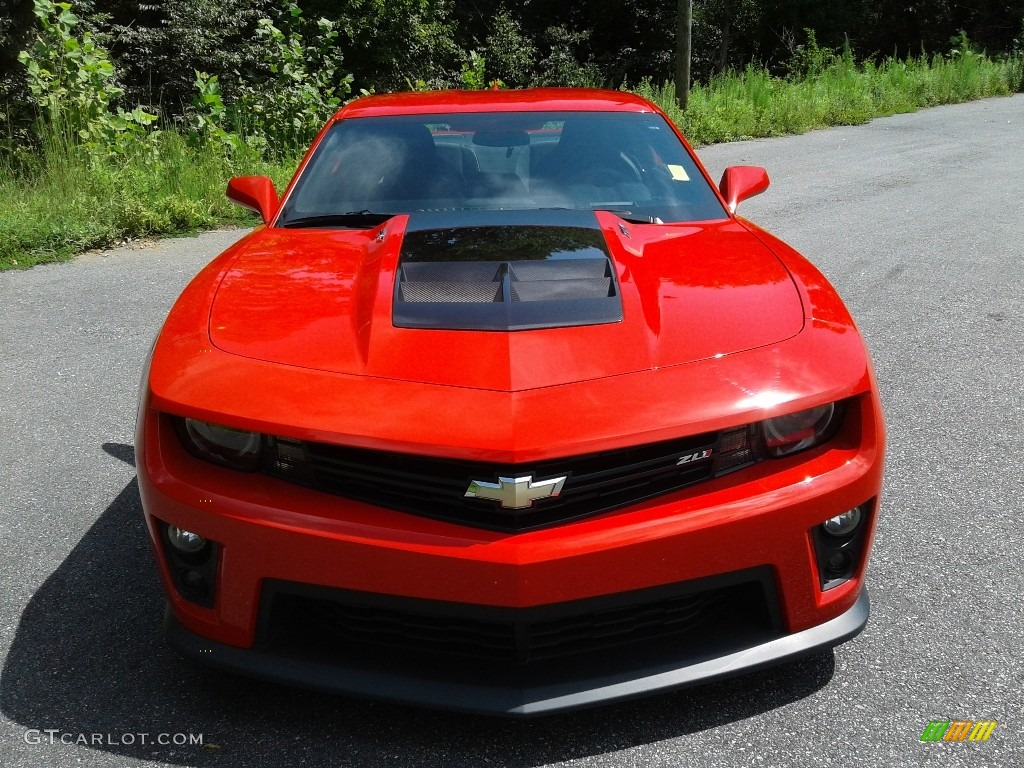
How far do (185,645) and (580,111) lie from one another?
241 centimetres

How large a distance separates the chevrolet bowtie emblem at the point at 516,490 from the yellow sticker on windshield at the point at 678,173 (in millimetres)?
1787

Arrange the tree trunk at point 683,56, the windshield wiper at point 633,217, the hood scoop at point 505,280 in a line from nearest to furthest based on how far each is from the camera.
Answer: the hood scoop at point 505,280 → the windshield wiper at point 633,217 → the tree trunk at point 683,56

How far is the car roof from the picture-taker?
3.62 meters

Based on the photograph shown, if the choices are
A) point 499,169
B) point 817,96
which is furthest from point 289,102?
point 817,96

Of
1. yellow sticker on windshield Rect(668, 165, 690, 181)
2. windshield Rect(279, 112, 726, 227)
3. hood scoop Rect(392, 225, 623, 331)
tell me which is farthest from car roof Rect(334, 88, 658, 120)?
hood scoop Rect(392, 225, 623, 331)

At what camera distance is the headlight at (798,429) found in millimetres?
2084

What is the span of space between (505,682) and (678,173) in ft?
6.78

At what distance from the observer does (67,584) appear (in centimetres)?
276

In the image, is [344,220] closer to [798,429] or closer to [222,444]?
[222,444]

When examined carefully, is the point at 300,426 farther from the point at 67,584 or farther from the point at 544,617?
the point at 67,584

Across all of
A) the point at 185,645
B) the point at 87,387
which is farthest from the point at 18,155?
the point at 185,645

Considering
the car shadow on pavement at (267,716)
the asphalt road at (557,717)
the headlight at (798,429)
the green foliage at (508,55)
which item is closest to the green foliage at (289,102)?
the asphalt road at (557,717)

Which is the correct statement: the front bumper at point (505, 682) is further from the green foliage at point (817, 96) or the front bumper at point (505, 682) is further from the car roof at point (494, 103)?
the green foliage at point (817, 96)

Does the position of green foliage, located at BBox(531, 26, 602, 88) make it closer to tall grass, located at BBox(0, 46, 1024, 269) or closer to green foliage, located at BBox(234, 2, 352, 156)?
tall grass, located at BBox(0, 46, 1024, 269)
